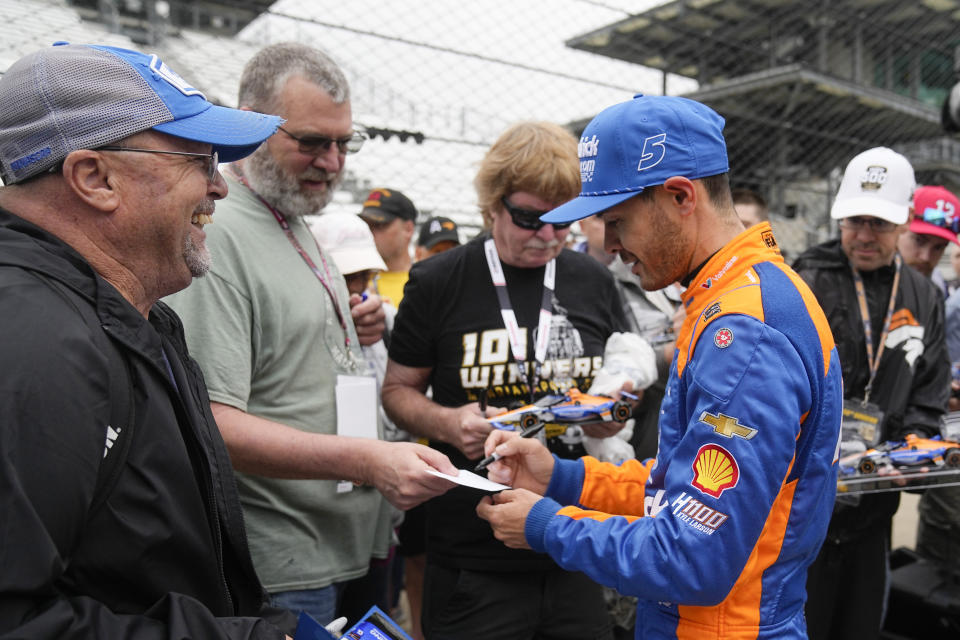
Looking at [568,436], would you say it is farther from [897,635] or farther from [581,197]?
[897,635]

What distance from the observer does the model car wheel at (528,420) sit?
202cm

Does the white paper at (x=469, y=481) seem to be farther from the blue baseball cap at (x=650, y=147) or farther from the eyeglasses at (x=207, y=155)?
the eyeglasses at (x=207, y=155)

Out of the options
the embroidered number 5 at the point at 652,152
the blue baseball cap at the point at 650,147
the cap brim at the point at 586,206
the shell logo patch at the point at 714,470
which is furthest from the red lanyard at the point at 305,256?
the shell logo patch at the point at 714,470

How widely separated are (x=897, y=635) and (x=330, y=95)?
369 centimetres

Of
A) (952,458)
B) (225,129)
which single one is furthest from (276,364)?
(952,458)

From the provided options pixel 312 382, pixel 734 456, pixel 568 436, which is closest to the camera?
pixel 734 456

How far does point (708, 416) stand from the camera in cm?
131

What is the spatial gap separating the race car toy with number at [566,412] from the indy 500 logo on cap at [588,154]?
0.72 m

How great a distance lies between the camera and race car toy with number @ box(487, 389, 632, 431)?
202 cm

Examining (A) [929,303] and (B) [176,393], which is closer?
(B) [176,393]

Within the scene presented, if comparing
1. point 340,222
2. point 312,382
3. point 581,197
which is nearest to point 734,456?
point 581,197

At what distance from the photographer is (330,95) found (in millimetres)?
2062

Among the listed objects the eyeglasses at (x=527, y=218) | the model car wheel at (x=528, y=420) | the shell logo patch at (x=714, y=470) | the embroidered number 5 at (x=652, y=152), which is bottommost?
the model car wheel at (x=528, y=420)

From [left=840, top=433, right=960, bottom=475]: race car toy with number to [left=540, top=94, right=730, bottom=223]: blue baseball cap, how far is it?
1.39 meters
